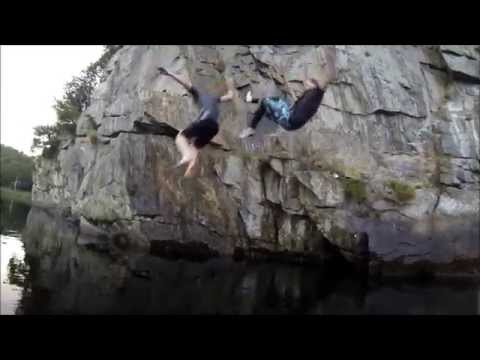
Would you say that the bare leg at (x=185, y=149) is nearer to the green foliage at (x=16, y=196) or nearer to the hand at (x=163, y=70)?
the hand at (x=163, y=70)

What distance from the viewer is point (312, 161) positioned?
17.1m

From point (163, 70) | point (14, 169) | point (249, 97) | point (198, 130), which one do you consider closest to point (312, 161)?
point (249, 97)

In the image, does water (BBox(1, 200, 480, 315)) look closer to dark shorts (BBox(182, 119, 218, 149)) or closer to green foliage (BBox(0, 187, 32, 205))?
dark shorts (BBox(182, 119, 218, 149))

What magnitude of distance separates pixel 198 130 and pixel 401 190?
712 centimetres

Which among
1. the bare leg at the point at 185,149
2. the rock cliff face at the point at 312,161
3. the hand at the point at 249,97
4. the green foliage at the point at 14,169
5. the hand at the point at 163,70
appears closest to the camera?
the rock cliff face at the point at 312,161

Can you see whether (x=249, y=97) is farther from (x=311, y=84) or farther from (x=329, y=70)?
(x=329, y=70)

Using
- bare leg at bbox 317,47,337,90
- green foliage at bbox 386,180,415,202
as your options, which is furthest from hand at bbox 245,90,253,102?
green foliage at bbox 386,180,415,202

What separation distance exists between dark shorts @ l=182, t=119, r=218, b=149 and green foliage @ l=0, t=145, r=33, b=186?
86.7 feet

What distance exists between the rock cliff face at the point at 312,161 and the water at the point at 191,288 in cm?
167

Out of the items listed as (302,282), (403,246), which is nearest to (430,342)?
(302,282)

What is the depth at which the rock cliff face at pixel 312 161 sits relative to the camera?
1630 cm

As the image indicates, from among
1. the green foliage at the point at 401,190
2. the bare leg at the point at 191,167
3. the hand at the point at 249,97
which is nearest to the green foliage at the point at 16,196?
the bare leg at the point at 191,167

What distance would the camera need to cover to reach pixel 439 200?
647 inches
